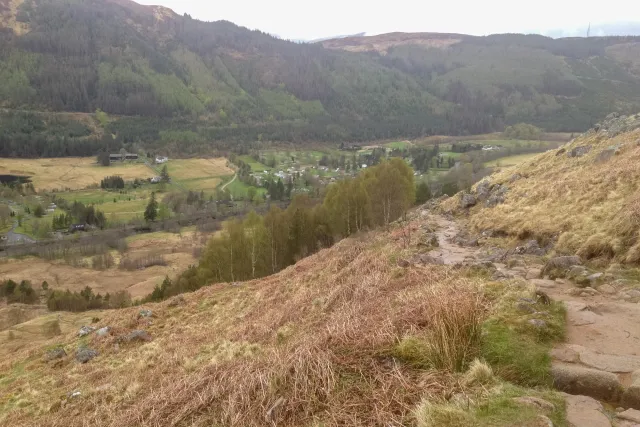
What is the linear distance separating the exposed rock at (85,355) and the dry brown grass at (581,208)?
1907cm

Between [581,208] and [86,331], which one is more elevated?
[581,208]

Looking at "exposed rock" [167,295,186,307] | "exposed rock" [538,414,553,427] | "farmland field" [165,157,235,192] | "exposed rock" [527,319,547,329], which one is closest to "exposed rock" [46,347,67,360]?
"exposed rock" [167,295,186,307]

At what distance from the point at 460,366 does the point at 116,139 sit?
20805cm

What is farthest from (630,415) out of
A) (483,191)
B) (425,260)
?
(483,191)

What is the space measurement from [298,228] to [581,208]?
1193 inches

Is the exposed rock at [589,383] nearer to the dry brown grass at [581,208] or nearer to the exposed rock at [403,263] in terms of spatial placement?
the dry brown grass at [581,208]

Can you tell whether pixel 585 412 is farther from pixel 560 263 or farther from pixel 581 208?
pixel 581 208

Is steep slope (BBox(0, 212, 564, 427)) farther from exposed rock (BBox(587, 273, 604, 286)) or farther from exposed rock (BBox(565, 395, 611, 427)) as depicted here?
exposed rock (BBox(587, 273, 604, 286))

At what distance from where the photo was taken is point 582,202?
18828 mm

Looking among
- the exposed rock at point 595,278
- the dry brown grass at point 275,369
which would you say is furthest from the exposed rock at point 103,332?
the exposed rock at point 595,278

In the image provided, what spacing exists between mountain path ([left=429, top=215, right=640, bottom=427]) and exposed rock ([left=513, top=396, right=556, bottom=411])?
225 mm

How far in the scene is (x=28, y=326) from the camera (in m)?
36.3

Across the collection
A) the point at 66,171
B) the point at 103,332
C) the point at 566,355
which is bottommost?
the point at 66,171

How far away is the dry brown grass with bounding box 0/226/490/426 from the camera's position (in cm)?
618
